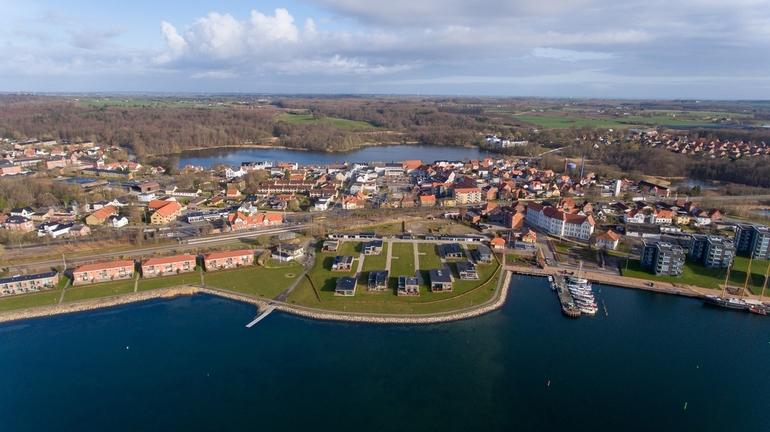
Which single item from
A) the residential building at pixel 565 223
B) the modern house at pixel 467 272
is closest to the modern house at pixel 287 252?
the modern house at pixel 467 272

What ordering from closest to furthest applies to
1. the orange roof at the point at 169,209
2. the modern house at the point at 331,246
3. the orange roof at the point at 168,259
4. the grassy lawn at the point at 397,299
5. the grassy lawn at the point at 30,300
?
the grassy lawn at the point at 397,299, the grassy lawn at the point at 30,300, the orange roof at the point at 168,259, the modern house at the point at 331,246, the orange roof at the point at 169,209

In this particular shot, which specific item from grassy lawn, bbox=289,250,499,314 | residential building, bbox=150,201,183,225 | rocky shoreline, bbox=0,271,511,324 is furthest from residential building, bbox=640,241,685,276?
residential building, bbox=150,201,183,225

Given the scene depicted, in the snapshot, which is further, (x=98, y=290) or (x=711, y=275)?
(x=711, y=275)

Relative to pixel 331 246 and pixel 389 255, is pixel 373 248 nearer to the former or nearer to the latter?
pixel 389 255

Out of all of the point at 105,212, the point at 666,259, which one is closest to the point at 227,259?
the point at 105,212

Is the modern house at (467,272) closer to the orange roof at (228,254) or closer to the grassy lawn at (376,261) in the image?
the grassy lawn at (376,261)

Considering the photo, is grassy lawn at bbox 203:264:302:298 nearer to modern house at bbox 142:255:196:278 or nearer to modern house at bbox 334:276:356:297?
modern house at bbox 142:255:196:278
